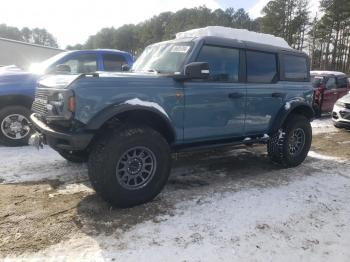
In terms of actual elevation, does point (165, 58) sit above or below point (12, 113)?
above

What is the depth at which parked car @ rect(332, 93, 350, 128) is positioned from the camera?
31.1 feet

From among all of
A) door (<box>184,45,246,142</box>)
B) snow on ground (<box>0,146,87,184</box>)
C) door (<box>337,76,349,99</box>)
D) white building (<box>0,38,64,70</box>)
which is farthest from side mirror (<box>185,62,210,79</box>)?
white building (<box>0,38,64,70</box>)

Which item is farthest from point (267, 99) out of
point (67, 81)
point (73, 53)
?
point (73, 53)

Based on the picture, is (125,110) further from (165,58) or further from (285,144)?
(285,144)

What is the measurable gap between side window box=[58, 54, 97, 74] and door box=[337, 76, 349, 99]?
9155mm

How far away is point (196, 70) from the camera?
397 cm

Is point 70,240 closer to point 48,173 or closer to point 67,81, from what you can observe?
point 67,81

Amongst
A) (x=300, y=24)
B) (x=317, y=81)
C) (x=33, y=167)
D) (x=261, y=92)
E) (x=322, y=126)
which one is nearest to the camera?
(x=261, y=92)

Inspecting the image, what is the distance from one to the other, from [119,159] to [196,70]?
1.35 meters

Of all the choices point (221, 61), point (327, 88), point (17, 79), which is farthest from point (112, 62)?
point (327, 88)

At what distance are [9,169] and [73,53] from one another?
123 inches

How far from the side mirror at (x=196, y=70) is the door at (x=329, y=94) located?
30.2 ft

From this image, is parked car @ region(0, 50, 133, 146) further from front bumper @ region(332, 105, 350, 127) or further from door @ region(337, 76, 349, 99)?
door @ region(337, 76, 349, 99)

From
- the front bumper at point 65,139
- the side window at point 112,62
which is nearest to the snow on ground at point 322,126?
the side window at point 112,62
